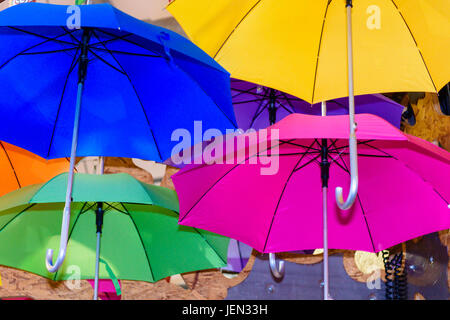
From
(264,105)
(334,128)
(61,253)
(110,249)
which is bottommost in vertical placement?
(61,253)

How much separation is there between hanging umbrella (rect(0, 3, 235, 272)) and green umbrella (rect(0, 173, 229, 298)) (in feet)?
1.65

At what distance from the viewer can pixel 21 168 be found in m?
3.87

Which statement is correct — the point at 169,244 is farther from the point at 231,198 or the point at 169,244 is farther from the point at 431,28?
the point at 431,28

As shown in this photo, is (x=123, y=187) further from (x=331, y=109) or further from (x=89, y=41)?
(x=331, y=109)

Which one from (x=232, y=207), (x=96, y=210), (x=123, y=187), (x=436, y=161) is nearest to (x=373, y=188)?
(x=436, y=161)

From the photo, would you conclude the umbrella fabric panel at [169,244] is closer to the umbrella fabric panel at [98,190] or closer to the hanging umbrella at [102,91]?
the umbrella fabric panel at [98,190]

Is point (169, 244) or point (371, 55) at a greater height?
point (371, 55)

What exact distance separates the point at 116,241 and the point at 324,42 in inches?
67.2

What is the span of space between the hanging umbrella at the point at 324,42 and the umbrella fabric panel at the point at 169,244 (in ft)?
3.34

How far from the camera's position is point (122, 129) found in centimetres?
314

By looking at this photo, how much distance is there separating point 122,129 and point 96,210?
694mm

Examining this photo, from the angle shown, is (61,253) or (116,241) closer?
(61,253)

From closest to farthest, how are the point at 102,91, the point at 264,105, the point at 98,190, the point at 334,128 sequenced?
1. the point at 334,128
2. the point at 98,190
3. the point at 102,91
4. the point at 264,105

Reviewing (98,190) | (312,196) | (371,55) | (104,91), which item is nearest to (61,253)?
(98,190)
